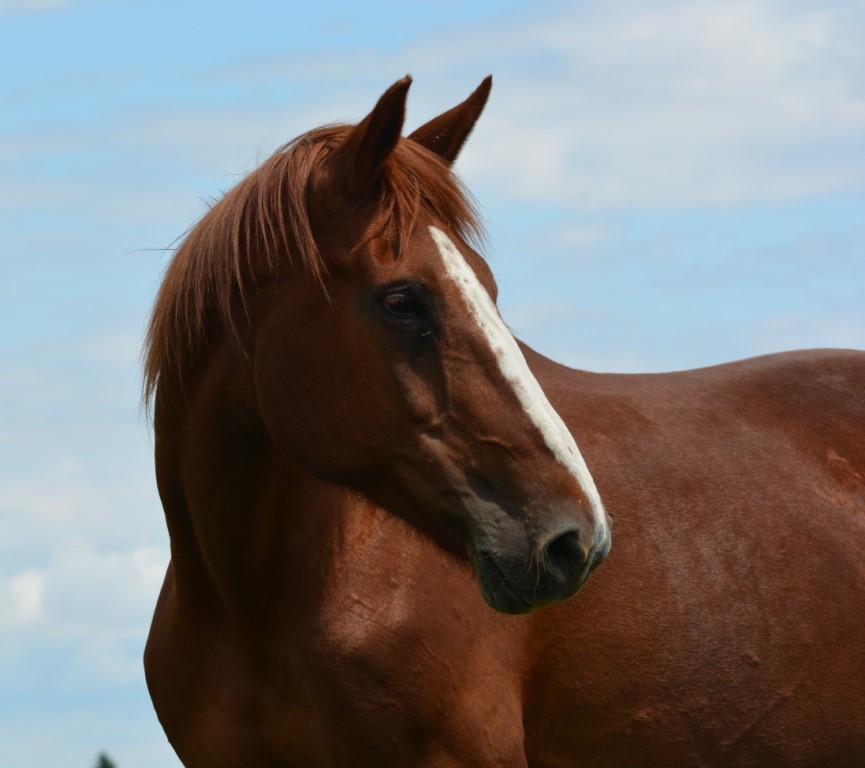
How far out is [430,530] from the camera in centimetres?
513

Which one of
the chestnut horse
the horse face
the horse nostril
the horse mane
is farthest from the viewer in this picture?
the horse mane

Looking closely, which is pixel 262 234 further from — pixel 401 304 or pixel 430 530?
pixel 430 530

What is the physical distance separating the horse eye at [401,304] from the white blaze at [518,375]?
159 millimetres

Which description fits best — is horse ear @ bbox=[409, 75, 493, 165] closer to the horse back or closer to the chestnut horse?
the chestnut horse

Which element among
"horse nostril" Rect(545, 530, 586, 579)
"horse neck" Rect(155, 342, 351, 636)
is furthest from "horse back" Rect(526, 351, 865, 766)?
"horse nostril" Rect(545, 530, 586, 579)

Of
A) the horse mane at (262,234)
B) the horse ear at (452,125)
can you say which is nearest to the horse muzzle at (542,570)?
the horse mane at (262,234)

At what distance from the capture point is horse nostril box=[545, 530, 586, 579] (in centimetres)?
462

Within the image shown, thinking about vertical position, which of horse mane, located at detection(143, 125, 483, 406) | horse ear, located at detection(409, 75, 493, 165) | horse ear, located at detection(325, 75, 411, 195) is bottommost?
horse mane, located at detection(143, 125, 483, 406)

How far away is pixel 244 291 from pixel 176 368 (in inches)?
16.8

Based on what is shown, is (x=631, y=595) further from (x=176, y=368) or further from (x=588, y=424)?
(x=176, y=368)

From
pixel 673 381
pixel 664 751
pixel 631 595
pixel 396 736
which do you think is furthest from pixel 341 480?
pixel 673 381

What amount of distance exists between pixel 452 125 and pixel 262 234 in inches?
37.0

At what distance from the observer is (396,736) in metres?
5.27

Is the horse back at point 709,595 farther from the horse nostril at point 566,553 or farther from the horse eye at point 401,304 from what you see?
the horse eye at point 401,304
